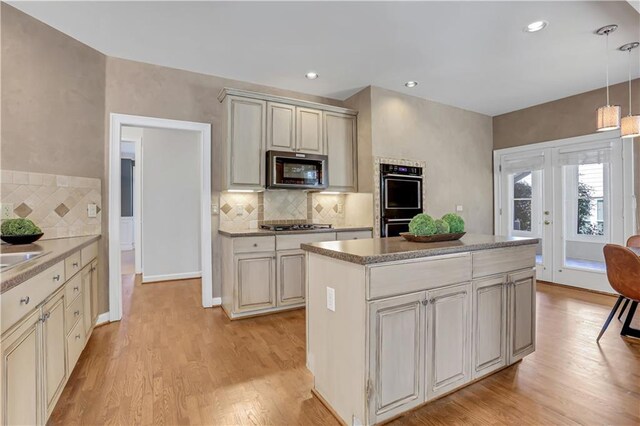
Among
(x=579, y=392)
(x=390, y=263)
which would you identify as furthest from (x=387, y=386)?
(x=579, y=392)

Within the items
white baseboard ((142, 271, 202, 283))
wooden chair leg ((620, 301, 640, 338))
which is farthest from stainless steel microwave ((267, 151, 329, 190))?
wooden chair leg ((620, 301, 640, 338))

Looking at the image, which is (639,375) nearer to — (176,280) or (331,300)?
(331,300)

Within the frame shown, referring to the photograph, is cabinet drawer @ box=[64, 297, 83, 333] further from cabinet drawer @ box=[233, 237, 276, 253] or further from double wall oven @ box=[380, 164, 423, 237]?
double wall oven @ box=[380, 164, 423, 237]

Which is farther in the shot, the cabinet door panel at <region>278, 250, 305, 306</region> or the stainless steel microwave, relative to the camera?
the stainless steel microwave

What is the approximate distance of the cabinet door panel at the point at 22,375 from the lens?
1.19 metres

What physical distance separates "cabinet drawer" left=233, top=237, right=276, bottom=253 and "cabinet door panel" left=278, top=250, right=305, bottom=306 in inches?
6.0

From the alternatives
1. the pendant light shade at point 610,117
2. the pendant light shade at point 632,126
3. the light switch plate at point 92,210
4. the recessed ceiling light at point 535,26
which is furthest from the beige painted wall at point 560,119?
the light switch plate at point 92,210

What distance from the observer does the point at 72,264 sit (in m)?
2.10

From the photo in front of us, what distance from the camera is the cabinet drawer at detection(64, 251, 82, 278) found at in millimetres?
1976

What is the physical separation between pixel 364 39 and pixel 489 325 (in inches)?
103

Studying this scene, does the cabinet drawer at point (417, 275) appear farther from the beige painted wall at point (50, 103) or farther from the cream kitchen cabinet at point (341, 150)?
the beige painted wall at point (50, 103)

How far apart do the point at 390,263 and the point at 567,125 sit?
4.63 m

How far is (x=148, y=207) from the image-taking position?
16.6 feet

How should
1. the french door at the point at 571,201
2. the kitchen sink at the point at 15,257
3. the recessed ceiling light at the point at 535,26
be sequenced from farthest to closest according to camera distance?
1. the french door at the point at 571,201
2. the recessed ceiling light at the point at 535,26
3. the kitchen sink at the point at 15,257
